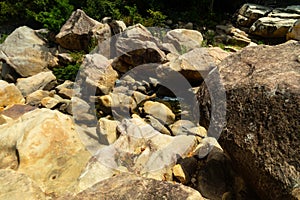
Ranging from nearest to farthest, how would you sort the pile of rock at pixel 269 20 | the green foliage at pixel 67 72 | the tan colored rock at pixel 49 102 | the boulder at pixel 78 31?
the tan colored rock at pixel 49 102 < the green foliage at pixel 67 72 < the boulder at pixel 78 31 < the pile of rock at pixel 269 20

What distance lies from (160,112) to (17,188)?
3.99m

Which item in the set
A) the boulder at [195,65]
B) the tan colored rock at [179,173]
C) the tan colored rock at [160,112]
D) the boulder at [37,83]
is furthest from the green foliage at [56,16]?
the tan colored rock at [179,173]

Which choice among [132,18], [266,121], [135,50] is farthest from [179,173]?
[132,18]

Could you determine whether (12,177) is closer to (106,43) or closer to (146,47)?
(146,47)

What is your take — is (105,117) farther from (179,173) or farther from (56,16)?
(56,16)

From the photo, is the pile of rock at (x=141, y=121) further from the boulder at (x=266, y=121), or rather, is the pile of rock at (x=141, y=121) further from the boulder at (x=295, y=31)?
the boulder at (x=295, y=31)

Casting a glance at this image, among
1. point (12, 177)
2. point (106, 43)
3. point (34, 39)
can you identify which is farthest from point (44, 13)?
point (12, 177)

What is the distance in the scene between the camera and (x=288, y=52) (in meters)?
3.94

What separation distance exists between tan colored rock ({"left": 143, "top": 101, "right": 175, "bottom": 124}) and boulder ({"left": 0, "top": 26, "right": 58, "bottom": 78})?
Answer: 4513 mm

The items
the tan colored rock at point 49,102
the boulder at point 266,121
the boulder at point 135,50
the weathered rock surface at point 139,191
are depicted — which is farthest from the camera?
the boulder at point 135,50

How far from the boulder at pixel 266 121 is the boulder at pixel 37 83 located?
6460 millimetres

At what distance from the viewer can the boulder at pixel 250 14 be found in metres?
11.1

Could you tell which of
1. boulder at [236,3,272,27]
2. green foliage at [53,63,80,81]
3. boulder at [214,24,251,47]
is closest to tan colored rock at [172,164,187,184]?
green foliage at [53,63,80,81]

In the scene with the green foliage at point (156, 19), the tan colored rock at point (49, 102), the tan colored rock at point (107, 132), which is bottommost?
the tan colored rock at point (49, 102)
